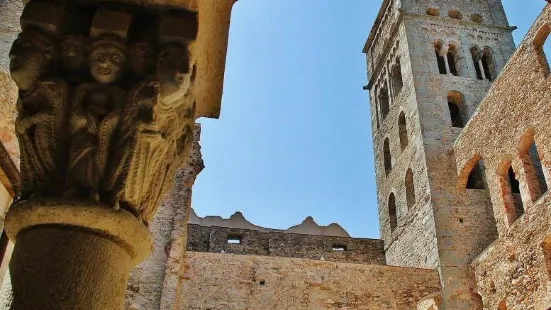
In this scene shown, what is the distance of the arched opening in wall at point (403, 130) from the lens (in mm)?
17672

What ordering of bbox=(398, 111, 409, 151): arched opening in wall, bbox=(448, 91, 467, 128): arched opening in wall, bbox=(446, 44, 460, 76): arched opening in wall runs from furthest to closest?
bbox=(446, 44, 460, 76): arched opening in wall
bbox=(398, 111, 409, 151): arched opening in wall
bbox=(448, 91, 467, 128): arched opening in wall

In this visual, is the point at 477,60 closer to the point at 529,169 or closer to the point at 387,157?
the point at 387,157

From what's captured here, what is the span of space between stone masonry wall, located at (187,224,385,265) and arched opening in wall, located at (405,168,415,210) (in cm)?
245

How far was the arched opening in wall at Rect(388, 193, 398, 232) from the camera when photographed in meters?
17.4

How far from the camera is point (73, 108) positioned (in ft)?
5.71

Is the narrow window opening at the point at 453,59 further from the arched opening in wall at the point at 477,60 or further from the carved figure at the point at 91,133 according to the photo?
the carved figure at the point at 91,133

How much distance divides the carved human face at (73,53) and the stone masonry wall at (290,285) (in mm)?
9492

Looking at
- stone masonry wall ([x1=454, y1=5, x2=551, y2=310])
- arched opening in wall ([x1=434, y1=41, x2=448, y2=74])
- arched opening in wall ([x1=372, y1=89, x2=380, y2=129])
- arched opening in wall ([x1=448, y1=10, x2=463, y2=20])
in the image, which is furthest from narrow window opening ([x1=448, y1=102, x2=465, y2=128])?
stone masonry wall ([x1=454, y1=5, x2=551, y2=310])

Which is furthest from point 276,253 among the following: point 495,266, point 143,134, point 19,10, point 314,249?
point 143,134

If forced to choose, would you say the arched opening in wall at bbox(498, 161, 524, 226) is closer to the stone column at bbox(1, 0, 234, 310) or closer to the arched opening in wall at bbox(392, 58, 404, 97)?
the arched opening in wall at bbox(392, 58, 404, 97)

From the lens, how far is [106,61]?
182 cm

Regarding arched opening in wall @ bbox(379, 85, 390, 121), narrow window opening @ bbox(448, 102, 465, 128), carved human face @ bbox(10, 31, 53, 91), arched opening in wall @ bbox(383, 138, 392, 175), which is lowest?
carved human face @ bbox(10, 31, 53, 91)

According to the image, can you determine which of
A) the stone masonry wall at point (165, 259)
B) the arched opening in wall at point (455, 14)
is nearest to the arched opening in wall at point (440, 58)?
the arched opening in wall at point (455, 14)

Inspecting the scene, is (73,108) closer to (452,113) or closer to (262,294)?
(262,294)
